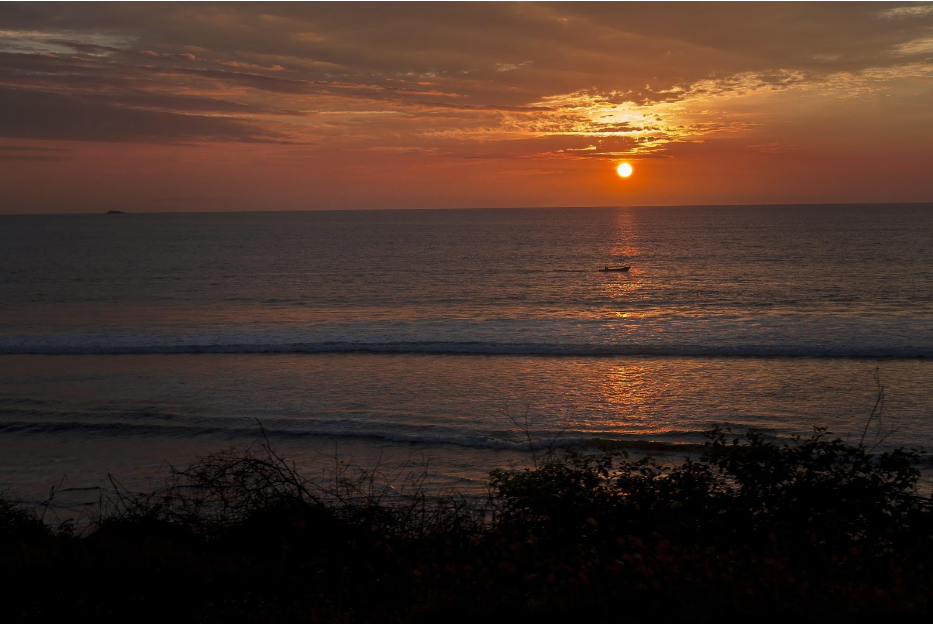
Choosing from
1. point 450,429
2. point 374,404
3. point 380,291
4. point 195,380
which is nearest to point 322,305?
point 380,291

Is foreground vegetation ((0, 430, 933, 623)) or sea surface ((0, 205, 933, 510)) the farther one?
sea surface ((0, 205, 933, 510))

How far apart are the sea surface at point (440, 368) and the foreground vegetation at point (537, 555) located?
3.00 meters

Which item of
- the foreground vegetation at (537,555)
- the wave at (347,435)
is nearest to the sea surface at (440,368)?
the wave at (347,435)

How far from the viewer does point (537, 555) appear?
6.48 m

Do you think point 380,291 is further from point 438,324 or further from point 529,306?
point 438,324

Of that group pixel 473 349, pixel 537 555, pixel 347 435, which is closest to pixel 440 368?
pixel 473 349

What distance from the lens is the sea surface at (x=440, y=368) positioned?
13.3 meters

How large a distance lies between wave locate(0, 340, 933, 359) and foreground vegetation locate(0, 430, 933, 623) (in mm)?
13935

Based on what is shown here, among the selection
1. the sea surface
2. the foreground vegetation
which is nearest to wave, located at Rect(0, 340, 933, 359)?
the sea surface

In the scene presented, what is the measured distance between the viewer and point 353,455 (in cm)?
1257

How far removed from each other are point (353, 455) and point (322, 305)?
2464 centimetres

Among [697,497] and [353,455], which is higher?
[697,497]

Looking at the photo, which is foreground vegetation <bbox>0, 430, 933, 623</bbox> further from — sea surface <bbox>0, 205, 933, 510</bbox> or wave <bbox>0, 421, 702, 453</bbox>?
wave <bbox>0, 421, 702, 453</bbox>

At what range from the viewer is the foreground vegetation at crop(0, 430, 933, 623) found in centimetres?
531
